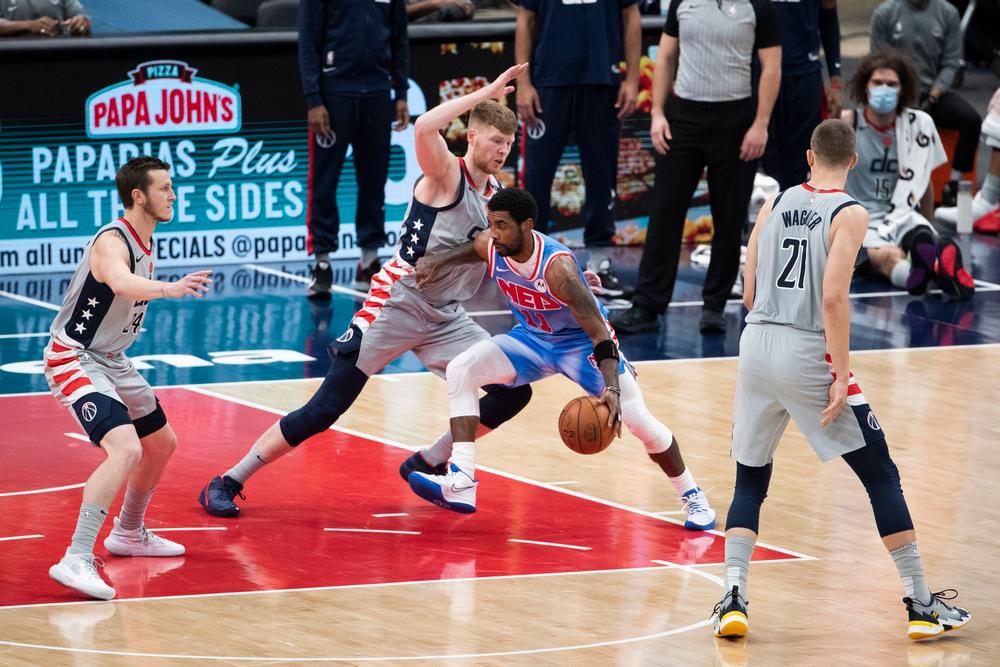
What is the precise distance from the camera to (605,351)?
24.7 ft

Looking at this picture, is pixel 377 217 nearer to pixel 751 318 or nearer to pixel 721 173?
pixel 721 173

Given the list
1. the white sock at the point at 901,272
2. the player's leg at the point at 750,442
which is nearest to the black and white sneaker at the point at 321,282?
the white sock at the point at 901,272

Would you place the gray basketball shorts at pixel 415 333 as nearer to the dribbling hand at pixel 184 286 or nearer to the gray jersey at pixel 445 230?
the gray jersey at pixel 445 230

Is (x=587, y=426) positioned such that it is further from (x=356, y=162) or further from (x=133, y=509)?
(x=356, y=162)

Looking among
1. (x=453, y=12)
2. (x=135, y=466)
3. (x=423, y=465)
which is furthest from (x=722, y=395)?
(x=453, y=12)

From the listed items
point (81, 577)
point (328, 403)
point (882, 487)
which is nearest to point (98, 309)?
point (81, 577)

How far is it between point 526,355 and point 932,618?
240cm

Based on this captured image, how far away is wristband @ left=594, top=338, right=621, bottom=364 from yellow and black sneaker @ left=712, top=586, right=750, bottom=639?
1435 millimetres

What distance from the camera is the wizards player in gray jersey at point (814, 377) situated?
6363 millimetres

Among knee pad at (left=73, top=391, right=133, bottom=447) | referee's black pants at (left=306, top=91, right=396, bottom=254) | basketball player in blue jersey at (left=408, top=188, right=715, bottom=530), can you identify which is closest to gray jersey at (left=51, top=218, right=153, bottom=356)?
knee pad at (left=73, top=391, right=133, bottom=447)

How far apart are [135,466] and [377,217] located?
682 cm

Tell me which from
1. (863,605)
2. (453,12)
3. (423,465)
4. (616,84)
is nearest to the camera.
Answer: (863,605)

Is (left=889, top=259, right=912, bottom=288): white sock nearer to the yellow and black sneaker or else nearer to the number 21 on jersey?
→ the number 21 on jersey

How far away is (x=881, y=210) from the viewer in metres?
14.2
